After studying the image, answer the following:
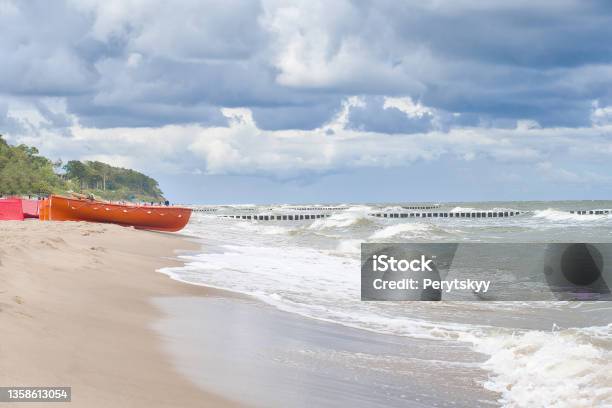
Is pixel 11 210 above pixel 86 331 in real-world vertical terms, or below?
above

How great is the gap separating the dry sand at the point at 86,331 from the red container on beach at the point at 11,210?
644 inches

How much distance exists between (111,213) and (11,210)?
3787 millimetres

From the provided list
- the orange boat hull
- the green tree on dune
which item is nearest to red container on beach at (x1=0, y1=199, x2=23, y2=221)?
the orange boat hull

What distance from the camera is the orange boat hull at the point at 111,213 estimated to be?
1087 inches

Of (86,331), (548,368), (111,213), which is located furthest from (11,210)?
(548,368)

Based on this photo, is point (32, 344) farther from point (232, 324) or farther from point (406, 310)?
point (406, 310)

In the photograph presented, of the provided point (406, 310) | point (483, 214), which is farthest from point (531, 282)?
point (483, 214)

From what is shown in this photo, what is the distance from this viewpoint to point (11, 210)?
27.9m

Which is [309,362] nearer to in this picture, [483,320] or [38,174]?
[483,320]

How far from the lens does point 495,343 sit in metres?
8.88

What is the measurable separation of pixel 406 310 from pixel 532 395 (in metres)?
5.41

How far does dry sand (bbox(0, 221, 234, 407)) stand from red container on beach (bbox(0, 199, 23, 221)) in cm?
1635

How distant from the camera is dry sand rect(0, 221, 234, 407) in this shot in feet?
16.0

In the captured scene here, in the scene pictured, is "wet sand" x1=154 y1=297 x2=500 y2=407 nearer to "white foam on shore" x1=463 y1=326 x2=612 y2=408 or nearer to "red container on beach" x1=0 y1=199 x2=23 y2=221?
"white foam on shore" x1=463 y1=326 x2=612 y2=408
